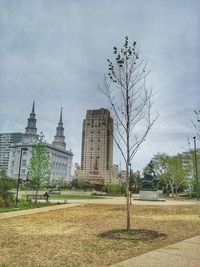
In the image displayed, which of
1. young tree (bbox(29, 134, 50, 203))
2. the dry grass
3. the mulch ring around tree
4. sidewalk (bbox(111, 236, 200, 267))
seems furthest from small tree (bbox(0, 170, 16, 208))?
sidewalk (bbox(111, 236, 200, 267))

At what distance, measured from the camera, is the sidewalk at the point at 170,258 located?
7855 millimetres

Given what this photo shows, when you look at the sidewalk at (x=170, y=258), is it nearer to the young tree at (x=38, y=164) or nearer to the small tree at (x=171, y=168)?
the young tree at (x=38, y=164)

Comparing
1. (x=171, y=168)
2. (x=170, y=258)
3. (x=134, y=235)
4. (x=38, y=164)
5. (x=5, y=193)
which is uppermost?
(x=171, y=168)

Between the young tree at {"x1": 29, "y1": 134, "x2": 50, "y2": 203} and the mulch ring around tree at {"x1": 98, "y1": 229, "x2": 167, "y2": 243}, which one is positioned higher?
the young tree at {"x1": 29, "y1": 134, "x2": 50, "y2": 203}

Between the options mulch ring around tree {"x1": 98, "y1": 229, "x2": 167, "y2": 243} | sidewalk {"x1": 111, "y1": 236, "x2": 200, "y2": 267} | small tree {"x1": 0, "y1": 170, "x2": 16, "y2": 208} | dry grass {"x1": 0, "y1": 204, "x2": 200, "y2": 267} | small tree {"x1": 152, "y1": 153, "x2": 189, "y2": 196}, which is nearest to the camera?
sidewalk {"x1": 111, "y1": 236, "x2": 200, "y2": 267}


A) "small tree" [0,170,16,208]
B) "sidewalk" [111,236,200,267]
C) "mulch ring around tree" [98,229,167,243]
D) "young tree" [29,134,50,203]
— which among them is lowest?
"sidewalk" [111,236,200,267]

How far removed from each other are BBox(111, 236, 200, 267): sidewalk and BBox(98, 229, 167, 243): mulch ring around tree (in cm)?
162

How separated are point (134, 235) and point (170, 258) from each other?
13.0ft

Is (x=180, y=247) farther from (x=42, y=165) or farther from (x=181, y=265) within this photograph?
(x=42, y=165)

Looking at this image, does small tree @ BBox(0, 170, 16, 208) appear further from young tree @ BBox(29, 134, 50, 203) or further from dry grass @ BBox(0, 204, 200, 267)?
dry grass @ BBox(0, 204, 200, 267)

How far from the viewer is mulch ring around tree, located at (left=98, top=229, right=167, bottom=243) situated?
11.6 m

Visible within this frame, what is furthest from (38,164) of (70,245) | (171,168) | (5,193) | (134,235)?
(171,168)

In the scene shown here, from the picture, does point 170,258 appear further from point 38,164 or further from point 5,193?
point 38,164

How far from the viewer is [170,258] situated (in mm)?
8445
